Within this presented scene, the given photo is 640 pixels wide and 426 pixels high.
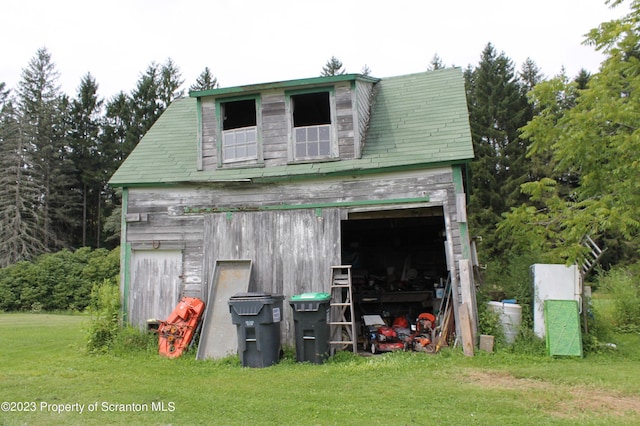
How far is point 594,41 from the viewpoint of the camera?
976 centimetres

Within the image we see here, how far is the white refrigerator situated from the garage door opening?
346 centimetres

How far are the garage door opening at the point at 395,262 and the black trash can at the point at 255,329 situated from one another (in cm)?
404

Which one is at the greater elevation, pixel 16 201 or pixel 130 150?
pixel 130 150

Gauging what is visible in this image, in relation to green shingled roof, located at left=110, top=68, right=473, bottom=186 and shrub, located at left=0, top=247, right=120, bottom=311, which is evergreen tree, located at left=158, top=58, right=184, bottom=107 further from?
green shingled roof, located at left=110, top=68, right=473, bottom=186

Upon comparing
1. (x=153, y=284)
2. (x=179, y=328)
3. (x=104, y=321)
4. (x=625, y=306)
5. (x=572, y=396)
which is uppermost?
(x=153, y=284)

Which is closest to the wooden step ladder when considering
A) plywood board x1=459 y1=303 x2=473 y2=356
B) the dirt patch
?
plywood board x1=459 y1=303 x2=473 y2=356

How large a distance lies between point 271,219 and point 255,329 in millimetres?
2379

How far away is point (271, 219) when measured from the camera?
32.6ft

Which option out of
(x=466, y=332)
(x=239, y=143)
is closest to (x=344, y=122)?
(x=239, y=143)

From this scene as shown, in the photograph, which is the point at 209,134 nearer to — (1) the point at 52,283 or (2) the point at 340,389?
(2) the point at 340,389

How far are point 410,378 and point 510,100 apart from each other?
97.6 feet

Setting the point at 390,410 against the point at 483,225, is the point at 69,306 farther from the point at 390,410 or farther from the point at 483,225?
the point at 390,410

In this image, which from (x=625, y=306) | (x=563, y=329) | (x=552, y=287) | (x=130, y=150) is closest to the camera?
(x=563, y=329)

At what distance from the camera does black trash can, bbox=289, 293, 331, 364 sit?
8469 millimetres
